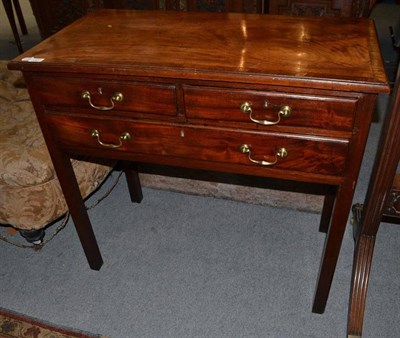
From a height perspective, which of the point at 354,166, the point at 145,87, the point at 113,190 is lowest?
the point at 113,190

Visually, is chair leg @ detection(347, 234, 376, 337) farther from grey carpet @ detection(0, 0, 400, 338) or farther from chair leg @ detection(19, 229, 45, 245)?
chair leg @ detection(19, 229, 45, 245)

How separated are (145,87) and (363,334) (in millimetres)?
1213

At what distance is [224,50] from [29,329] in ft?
4.30

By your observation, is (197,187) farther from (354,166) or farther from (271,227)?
(354,166)

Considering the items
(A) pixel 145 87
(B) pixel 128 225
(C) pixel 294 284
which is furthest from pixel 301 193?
(A) pixel 145 87

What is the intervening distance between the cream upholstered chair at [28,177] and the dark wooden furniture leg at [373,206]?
46.9 inches

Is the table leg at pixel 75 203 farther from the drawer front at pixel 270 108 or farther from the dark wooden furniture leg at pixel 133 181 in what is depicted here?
the drawer front at pixel 270 108

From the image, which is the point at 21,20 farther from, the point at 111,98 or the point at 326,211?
the point at 326,211

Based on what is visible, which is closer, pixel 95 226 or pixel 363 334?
pixel 363 334

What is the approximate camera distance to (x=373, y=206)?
1.46 metres

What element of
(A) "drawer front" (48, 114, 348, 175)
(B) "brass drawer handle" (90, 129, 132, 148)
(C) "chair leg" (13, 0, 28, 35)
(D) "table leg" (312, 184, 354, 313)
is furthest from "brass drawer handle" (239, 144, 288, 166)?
(C) "chair leg" (13, 0, 28, 35)

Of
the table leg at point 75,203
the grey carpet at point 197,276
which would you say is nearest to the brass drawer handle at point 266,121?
the table leg at point 75,203

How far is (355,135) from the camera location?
106 centimetres

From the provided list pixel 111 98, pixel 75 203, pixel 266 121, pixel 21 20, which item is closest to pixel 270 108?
pixel 266 121
